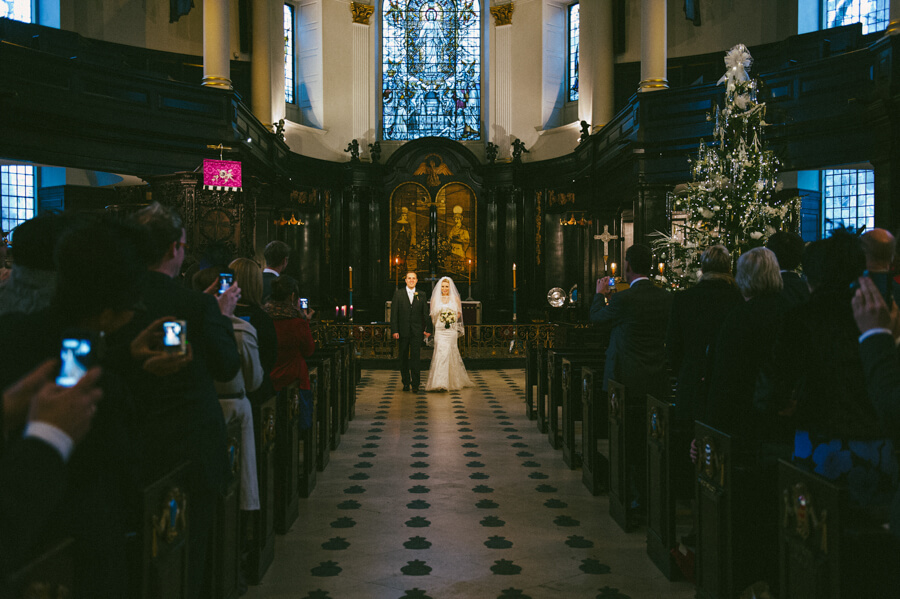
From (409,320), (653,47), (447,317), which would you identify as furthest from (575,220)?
(409,320)

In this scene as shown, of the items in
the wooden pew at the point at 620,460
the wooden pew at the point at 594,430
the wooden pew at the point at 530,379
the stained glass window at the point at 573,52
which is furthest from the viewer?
the stained glass window at the point at 573,52

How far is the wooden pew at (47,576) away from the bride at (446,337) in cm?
974

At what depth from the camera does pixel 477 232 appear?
68.6ft

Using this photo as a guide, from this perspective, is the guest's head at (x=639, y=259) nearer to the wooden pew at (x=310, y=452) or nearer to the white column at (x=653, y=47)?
the wooden pew at (x=310, y=452)

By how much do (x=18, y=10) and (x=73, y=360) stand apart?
17.7 metres

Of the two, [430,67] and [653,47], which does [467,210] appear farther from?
[653,47]

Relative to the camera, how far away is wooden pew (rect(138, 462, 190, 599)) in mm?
2186

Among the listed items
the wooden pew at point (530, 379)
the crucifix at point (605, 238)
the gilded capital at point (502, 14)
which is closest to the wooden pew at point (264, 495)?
the wooden pew at point (530, 379)

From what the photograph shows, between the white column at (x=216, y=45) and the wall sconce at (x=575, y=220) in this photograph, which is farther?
the wall sconce at (x=575, y=220)

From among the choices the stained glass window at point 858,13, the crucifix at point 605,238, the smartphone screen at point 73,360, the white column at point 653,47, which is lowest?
the smartphone screen at point 73,360

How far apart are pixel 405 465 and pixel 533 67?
16461 mm

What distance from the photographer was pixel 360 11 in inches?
836

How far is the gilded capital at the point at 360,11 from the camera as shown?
21.2 meters

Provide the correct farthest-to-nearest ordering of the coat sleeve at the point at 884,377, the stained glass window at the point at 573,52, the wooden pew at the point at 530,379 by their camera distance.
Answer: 1. the stained glass window at the point at 573,52
2. the wooden pew at the point at 530,379
3. the coat sleeve at the point at 884,377
